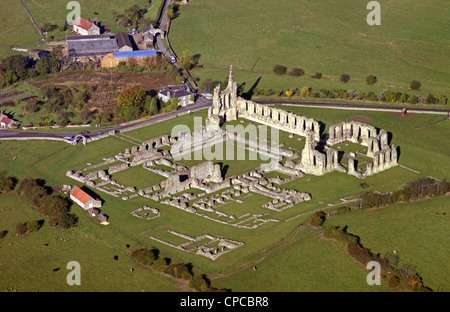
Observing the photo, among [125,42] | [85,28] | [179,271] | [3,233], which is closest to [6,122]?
[3,233]

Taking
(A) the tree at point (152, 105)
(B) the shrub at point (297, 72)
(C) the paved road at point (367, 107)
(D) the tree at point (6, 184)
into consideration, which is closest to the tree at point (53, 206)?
(D) the tree at point (6, 184)

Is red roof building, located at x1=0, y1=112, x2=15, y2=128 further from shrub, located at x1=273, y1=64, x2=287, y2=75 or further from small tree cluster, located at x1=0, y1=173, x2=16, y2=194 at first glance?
shrub, located at x1=273, y1=64, x2=287, y2=75

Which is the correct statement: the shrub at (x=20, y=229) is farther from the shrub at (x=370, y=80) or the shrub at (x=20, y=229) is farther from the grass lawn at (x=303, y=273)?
the shrub at (x=370, y=80)

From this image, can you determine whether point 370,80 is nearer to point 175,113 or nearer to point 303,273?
point 175,113

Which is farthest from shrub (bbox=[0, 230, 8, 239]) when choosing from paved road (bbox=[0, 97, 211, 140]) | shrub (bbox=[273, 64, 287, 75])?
shrub (bbox=[273, 64, 287, 75])

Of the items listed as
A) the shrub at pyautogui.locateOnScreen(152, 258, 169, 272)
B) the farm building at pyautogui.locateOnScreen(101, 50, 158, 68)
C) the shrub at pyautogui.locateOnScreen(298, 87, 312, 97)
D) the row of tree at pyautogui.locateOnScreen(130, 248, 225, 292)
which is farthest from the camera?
the farm building at pyautogui.locateOnScreen(101, 50, 158, 68)

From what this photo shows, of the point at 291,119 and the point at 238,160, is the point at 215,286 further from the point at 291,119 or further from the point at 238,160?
the point at 291,119
